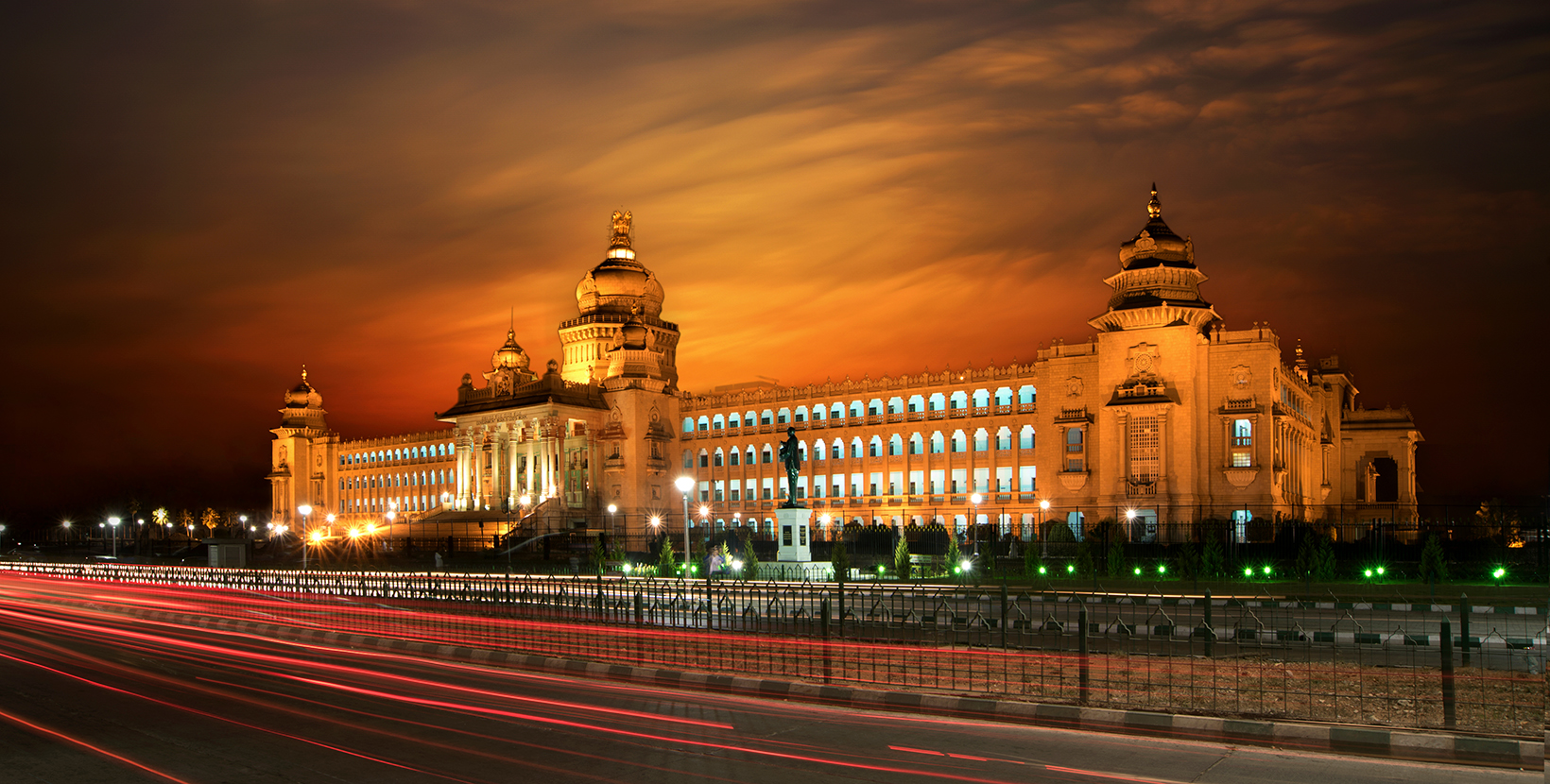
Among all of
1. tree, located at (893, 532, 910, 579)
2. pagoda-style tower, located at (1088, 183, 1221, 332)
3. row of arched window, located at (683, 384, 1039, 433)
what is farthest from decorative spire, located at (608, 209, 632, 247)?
tree, located at (893, 532, 910, 579)

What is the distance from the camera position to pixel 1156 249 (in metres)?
70.4

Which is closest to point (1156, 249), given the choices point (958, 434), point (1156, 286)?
point (1156, 286)

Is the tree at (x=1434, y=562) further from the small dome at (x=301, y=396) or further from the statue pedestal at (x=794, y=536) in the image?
the small dome at (x=301, y=396)

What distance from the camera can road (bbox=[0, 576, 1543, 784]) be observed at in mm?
11586

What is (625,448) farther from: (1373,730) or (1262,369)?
(1373,730)

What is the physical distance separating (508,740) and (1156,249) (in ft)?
210

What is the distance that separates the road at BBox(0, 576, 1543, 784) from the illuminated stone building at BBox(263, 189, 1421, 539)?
4535 centimetres

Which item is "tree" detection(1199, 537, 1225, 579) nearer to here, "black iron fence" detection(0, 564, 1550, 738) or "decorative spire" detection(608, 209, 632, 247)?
"black iron fence" detection(0, 564, 1550, 738)

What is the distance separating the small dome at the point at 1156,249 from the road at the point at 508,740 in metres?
58.6

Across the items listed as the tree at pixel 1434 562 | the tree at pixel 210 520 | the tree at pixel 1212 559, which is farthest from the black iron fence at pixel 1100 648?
the tree at pixel 210 520

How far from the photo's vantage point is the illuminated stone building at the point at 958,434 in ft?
220

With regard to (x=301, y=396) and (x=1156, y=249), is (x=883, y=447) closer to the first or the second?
(x=1156, y=249)

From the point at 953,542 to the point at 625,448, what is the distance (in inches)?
1975

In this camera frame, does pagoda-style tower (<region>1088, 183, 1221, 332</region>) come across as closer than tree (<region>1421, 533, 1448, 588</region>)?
No
